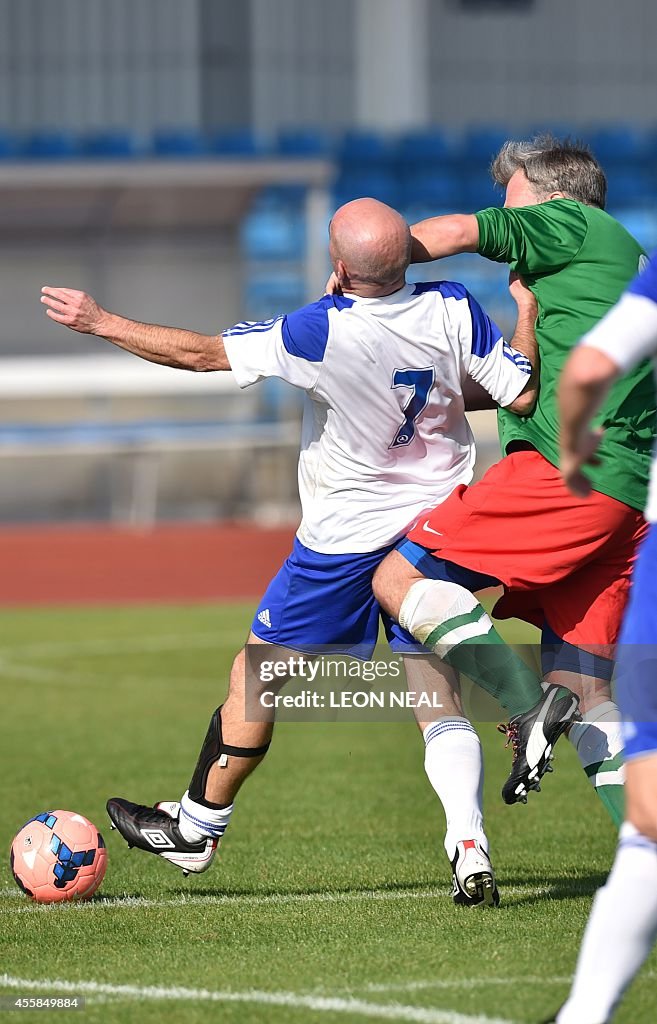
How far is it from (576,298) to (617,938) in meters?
2.09

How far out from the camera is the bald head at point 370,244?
4352 millimetres

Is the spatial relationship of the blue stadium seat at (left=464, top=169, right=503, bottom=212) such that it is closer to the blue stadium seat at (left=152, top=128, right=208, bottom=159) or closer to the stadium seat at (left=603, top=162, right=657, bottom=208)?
the stadium seat at (left=603, top=162, right=657, bottom=208)

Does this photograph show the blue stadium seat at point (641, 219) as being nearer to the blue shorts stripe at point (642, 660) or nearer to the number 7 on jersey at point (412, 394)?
the number 7 on jersey at point (412, 394)

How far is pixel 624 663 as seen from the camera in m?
3.08

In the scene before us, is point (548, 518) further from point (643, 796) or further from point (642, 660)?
point (643, 796)

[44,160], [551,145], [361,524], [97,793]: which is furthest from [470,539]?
[44,160]

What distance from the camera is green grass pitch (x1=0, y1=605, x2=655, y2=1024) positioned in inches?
144

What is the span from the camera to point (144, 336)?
4.44m

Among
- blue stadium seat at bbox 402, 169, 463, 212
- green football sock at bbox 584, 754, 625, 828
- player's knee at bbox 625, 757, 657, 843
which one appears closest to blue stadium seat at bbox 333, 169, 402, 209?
blue stadium seat at bbox 402, 169, 463, 212

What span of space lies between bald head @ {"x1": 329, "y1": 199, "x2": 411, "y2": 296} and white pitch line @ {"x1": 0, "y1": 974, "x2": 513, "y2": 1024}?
1907mm

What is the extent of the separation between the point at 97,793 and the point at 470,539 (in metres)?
2.98

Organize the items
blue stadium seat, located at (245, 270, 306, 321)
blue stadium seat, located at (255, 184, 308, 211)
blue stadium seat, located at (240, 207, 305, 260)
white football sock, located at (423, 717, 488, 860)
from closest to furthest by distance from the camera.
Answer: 1. white football sock, located at (423, 717, 488, 860)
2. blue stadium seat, located at (245, 270, 306, 321)
3. blue stadium seat, located at (255, 184, 308, 211)
4. blue stadium seat, located at (240, 207, 305, 260)

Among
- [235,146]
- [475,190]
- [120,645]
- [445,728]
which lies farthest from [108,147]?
[445,728]

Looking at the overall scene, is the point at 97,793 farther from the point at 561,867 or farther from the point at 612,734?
the point at 612,734
